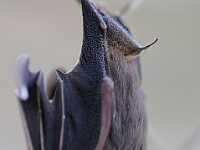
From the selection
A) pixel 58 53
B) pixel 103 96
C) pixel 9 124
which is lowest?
pixel 9 124

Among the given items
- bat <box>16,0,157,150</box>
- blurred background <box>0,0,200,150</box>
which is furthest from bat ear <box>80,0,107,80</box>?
blurred background <box>0,0,200,150</box>

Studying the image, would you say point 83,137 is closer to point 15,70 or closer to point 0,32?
point 15,70

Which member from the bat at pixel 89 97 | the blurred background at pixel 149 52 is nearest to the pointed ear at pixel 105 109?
the bat at pixel 89 97

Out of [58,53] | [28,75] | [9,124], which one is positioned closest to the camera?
[28,75]

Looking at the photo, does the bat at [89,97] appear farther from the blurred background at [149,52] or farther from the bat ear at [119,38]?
the blurred background at [149,52]

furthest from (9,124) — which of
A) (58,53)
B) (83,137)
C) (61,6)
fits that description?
(83,137)

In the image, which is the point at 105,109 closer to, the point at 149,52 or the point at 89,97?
the point at 89,97
